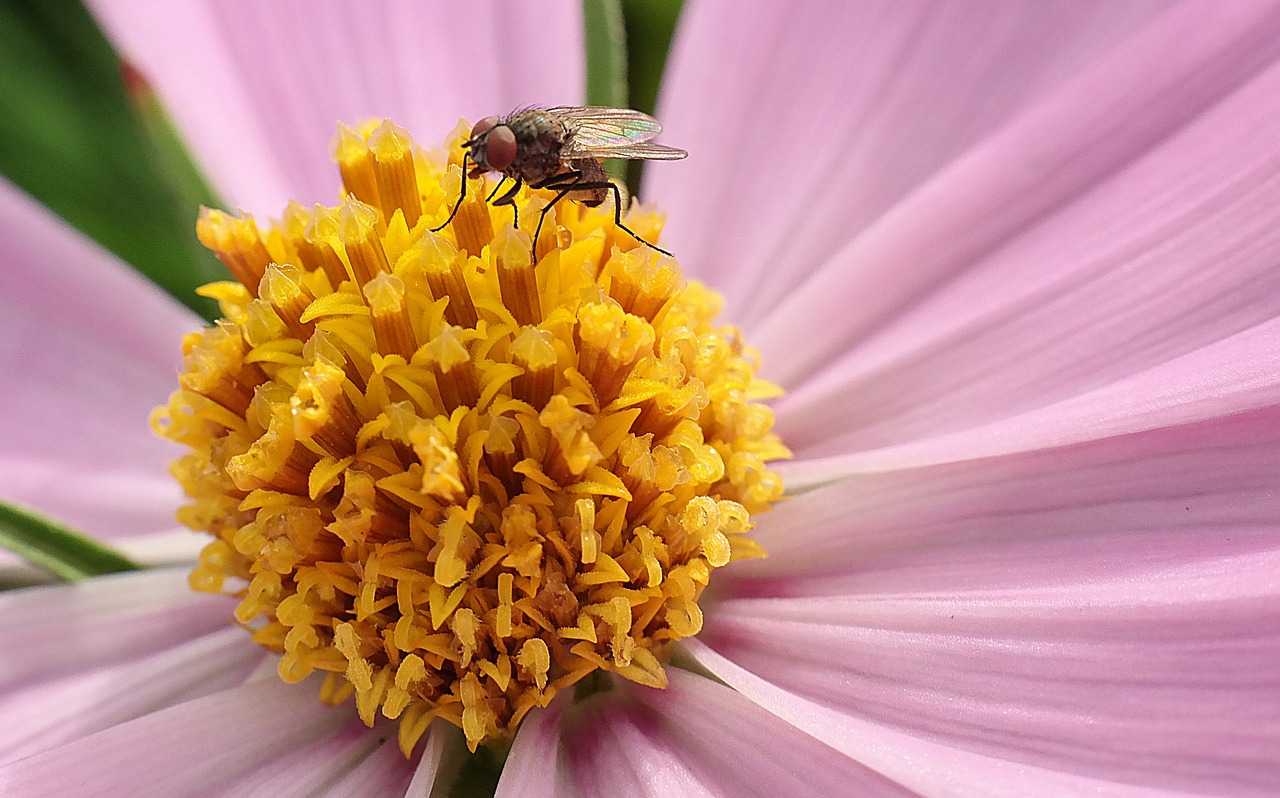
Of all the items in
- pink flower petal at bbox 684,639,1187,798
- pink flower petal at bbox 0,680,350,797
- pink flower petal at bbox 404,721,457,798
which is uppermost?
pink flower petal at bbox 684,639,1187,798

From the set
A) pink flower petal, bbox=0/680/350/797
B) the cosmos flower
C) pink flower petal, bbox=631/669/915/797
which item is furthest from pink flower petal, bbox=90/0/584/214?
pink flower petal, bbox=631/669/915/797

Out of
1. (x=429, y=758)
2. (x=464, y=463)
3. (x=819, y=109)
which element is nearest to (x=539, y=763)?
(x=429, y=758)

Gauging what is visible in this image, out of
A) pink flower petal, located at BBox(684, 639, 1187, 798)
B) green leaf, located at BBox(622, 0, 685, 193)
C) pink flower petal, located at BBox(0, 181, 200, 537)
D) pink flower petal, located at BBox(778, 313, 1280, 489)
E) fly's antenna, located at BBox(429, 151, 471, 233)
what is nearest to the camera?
pink flower petal, located at BBox(684, 639, 1187, 798)

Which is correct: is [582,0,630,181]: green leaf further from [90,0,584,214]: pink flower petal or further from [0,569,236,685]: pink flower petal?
[0,569,236,685]: pink flower petal

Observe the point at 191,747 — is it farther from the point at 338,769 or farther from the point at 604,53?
the point at 604,53

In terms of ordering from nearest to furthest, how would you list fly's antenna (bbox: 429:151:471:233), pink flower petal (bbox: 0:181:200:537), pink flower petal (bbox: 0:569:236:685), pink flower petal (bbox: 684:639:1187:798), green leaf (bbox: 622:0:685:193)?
pink flower petal (bbox: 684:639:1187:798)
fly's antenna (bbox: 429:151:471:233)
pink flower petal (bbox: 0:569:236:685)
pink flower petal (bbox: 0:181:200:537)
green leaf (bbox: 622:0:685:193)

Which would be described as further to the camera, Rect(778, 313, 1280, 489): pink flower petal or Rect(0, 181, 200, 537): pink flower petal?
Rect(0, 181, 200, 537): pink flower petal

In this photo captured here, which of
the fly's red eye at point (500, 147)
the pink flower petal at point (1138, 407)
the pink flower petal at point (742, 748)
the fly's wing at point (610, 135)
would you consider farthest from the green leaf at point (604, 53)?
the pink flower petal at point (742, 748)

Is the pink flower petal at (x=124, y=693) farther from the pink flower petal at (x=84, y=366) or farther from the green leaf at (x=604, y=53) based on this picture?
the green leaf at (x=604, y=53)
